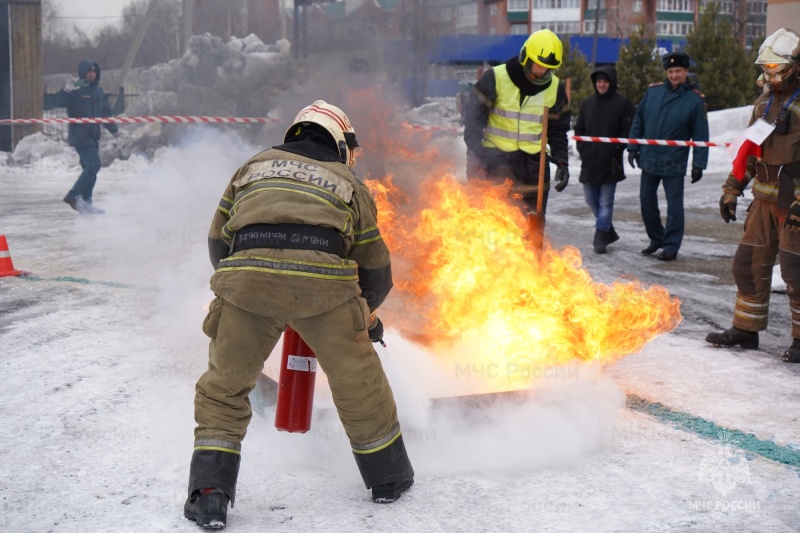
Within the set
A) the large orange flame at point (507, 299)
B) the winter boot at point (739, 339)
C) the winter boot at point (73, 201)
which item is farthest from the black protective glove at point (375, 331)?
the winter boot at point (73, 201)

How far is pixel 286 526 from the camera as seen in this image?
3.36 meters

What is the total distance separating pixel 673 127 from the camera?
371 inches

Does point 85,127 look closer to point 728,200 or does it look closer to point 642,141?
point 642,141

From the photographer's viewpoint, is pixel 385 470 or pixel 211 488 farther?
pixel 385 470

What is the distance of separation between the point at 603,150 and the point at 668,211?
3.68 feet

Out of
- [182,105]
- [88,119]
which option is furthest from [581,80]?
[88,119]

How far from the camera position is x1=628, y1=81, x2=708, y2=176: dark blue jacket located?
9312mm

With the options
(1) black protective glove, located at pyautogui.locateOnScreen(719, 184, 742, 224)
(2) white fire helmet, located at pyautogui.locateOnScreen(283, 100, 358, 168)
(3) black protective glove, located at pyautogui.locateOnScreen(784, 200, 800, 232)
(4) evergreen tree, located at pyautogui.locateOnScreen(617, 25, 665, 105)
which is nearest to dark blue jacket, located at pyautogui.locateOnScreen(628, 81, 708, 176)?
(1) black protective glove, located at pyautogui.locateOnScreen(719, 184, 742, 224)

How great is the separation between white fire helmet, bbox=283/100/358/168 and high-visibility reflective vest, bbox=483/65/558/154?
311 cm

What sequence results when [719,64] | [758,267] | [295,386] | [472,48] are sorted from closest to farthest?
[295,386] < [758,267] < [472,48] < [719,64]

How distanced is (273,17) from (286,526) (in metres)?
16.0

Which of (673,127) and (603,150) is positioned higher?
(673,127)

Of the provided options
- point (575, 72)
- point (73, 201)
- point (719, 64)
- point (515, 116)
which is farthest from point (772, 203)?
point (575, 72)

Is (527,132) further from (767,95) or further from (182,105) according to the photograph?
(182,105)
